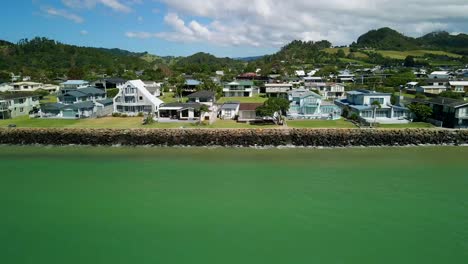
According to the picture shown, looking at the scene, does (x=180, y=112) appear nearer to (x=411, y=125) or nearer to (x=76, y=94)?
(x=76, y=94)

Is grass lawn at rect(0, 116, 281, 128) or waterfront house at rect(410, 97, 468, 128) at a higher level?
waterfront house at rect(410, 97, 468, 128)

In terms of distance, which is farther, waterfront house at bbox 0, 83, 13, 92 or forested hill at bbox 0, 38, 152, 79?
forested hill at bbox 0, 38, 152, 79

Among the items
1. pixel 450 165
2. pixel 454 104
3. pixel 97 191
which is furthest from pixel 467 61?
pixel 97 191

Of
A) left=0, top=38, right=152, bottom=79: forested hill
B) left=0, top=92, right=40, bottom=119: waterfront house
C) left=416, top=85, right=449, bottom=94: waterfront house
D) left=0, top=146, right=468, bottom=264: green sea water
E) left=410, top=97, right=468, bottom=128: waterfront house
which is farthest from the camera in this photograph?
left=0, top=38, right=152, bottom=79: forested hill

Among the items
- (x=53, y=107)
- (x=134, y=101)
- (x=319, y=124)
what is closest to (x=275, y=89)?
(x=319, y=124)

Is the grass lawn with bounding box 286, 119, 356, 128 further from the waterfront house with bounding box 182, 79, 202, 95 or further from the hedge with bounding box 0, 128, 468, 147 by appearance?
the waterfront house with bounding box 182, 79, 202, 95

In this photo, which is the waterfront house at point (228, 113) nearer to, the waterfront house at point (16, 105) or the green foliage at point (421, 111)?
the green foliage at point (421, 111)

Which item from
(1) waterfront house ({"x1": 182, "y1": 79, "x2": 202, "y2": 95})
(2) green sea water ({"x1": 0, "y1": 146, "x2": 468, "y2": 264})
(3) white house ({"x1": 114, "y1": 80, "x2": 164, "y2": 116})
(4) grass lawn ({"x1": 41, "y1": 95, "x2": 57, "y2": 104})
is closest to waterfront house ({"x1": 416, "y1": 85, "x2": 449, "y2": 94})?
(2) green sea water ({"x1": 0, "y1": 146, "x2": 468, "y2": 264})
